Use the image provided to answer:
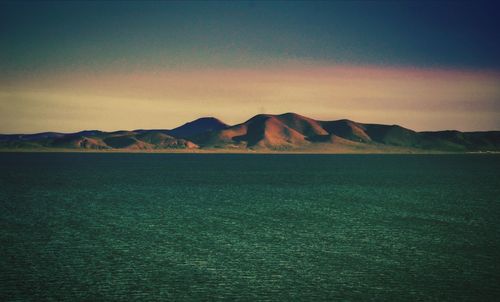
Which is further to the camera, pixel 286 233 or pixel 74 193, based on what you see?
pixel 74 193

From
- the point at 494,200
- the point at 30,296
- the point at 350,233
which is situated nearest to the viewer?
the point at 30,296

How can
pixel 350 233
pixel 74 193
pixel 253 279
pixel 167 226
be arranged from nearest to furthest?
pixel 253 279 → pixel 350 233 → pixel 167 226 → pixel 74 193

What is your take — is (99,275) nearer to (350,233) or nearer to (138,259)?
(138,259)

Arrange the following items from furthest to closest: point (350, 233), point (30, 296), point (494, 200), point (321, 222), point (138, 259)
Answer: point (494, 200) < point (321, 222) < point (350, 233) < point (138, 259) < point (30, 296)

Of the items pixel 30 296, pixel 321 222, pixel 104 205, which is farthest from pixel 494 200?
pixel 30 296

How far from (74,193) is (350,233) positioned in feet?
197

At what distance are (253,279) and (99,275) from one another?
34.1ft

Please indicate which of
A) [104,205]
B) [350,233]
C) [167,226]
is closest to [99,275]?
[167,226]

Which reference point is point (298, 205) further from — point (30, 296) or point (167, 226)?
point (30, 296)

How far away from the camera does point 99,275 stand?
33.0 metres

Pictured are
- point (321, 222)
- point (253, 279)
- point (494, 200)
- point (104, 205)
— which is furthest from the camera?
point (494, 200)

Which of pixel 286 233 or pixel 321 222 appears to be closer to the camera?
pixel 286 233

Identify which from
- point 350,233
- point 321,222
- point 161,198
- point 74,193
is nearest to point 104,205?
point 161,198

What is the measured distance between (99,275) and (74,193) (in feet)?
206
